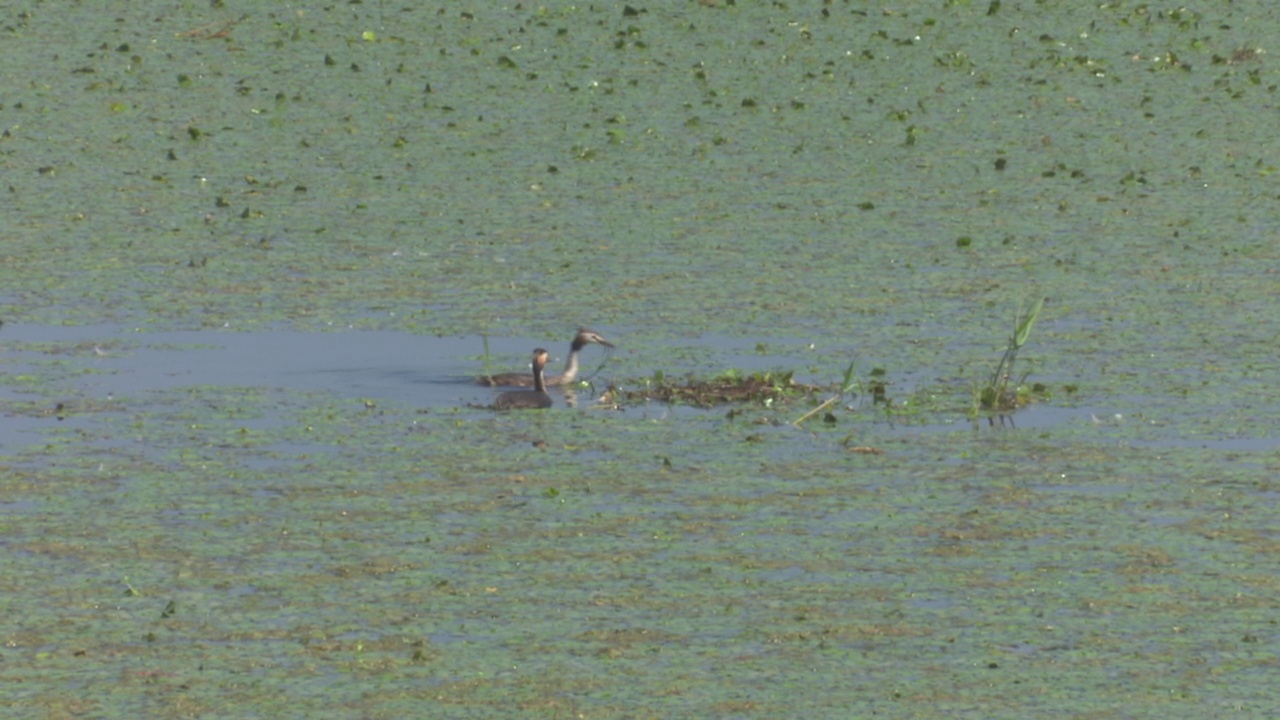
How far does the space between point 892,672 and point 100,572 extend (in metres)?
2.63

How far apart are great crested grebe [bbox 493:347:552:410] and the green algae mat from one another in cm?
15

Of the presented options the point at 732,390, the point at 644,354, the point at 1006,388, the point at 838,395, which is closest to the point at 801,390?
the point at 838,395

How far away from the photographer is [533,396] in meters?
11.3

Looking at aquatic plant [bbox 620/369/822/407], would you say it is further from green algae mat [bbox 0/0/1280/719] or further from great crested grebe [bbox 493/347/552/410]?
great crested grebe [bbox 493/347/552/410]

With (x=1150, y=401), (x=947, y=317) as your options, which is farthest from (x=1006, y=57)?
(x=1150, y=401)

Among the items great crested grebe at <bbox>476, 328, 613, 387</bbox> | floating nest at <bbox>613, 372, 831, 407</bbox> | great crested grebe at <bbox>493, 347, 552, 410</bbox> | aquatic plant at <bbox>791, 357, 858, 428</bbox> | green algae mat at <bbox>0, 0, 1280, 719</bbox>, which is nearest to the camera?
green algae mat at <bbox>0, 0, 1280, 719</bbox>

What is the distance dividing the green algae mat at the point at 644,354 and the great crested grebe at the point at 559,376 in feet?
0.60

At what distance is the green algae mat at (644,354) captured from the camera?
7.45 metres

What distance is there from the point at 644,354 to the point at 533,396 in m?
0.73

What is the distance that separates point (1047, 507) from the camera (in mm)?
9117

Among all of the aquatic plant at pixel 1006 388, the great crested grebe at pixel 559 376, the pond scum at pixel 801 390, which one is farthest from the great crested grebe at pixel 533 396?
the aquatic plant at pixel 1006 388

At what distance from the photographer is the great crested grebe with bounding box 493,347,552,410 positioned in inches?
436

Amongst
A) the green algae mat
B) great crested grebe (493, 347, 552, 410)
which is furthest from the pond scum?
great crested grebe (493, 347, 552, 410)

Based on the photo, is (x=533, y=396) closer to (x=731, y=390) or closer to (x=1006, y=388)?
(x=731, y=390)
